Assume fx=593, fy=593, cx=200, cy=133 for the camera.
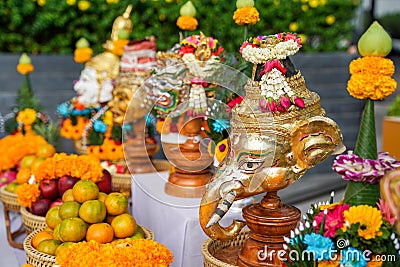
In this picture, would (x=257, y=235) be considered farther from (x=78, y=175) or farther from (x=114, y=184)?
(x=114, y=184)

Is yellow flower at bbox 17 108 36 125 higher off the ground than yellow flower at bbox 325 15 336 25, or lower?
lower

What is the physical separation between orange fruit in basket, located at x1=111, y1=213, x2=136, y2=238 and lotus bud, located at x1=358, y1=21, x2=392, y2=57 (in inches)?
38.6

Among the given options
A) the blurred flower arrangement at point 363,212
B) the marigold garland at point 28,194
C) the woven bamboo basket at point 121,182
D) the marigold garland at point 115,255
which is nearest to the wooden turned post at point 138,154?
the woven bamboo basket at point 121,182

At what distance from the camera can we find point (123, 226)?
2.02m

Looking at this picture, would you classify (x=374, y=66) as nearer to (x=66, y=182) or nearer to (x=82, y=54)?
(x=66, y=182)

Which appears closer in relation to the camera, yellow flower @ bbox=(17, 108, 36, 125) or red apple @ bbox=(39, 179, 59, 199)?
red apple @ bbox=(39, 179, 59, 199)

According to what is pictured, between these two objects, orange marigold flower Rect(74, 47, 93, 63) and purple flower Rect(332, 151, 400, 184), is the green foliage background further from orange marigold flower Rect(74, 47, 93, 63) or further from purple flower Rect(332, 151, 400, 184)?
purple flower Rect(332, 151, 400, 184)

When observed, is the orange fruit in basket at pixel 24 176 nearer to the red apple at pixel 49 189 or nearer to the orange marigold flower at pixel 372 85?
the red apple at pixel 49 189

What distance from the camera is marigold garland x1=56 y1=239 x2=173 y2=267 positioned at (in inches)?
66.9

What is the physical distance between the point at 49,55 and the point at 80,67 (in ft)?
0.90

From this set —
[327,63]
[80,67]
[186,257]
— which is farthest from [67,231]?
[327,63]

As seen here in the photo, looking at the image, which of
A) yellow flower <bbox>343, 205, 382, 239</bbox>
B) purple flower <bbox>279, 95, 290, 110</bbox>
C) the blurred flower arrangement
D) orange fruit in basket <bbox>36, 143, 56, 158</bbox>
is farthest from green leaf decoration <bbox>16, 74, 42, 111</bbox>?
yellow flower <bbox>343, 205, 382, 239</bbox>

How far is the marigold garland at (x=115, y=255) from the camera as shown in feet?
5.57

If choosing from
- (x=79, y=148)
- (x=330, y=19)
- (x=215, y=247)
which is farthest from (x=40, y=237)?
(x=330, y=19)
